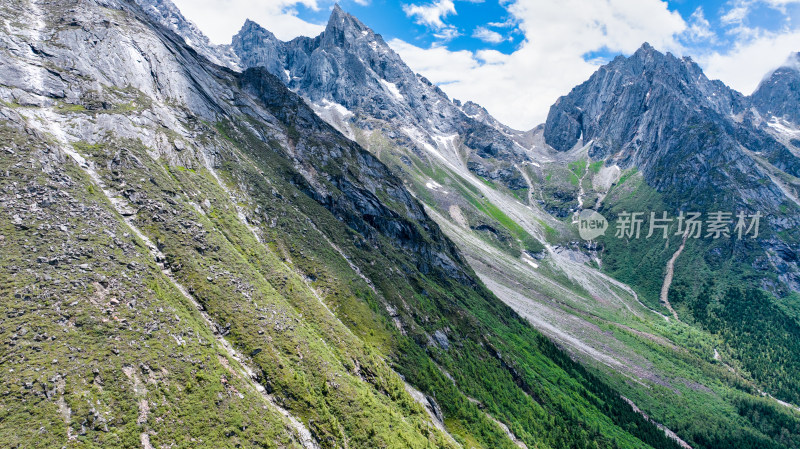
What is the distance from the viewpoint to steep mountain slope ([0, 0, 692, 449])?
27766mm

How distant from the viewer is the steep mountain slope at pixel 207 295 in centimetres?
2777

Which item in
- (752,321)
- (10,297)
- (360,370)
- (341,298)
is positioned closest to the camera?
(10,297)

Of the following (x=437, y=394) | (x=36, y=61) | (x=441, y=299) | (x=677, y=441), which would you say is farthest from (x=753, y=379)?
(x=36, y=61)

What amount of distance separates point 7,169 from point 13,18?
60.3m

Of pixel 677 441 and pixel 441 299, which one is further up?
pixel 441 299

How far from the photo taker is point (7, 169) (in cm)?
3862

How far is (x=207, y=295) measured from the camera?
4150 centimetres

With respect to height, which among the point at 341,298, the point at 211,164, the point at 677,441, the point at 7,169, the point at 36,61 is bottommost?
the point at 677,441

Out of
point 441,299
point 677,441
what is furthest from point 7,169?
point 677,441

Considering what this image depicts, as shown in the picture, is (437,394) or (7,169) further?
(437,394)

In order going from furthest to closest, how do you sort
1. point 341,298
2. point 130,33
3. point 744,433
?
point 744,433 < point 130,33 < point 341,298

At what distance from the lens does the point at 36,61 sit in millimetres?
64438

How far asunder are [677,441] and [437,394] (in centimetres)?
7776

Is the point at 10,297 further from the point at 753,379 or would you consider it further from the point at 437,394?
the point at 753,379
